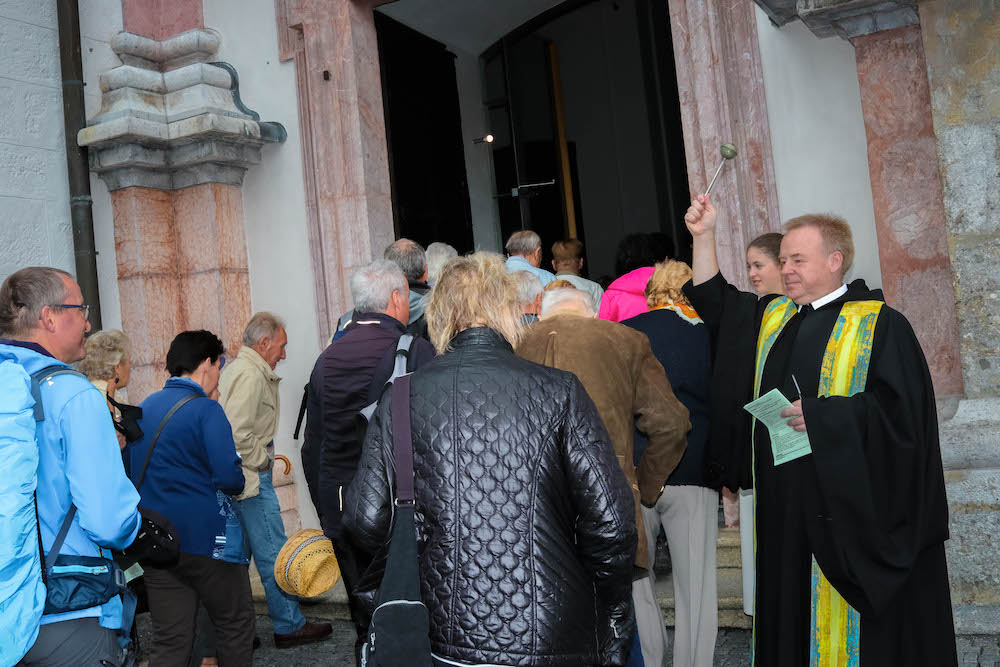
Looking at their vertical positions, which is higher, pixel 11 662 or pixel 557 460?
pixel 557 460

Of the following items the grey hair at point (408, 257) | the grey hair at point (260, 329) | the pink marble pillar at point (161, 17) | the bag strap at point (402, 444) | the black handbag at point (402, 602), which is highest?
the pink marble pillar at point (161, 17)

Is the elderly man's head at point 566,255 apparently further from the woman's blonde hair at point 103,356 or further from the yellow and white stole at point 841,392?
the yellow and white stole at point 841,392

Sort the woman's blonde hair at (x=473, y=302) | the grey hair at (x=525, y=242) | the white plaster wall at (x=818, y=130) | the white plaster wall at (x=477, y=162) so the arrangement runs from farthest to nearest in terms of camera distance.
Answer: the white plaster wall at (x=477, y=162) → the grey hair at (x=525, y=242) → the white plaster wall at (x=818, y=130) → the woman's blonde hair at (x=473, y=302)

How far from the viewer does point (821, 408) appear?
3.17 metres

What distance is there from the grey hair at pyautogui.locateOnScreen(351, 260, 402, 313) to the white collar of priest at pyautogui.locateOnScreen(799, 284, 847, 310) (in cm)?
151

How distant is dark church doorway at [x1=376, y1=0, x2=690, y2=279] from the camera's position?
796 centimetres

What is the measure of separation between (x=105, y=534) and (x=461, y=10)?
21.9 ft

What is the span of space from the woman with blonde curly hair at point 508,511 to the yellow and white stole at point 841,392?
105 centimetres

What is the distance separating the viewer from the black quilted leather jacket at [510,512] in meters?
2.30

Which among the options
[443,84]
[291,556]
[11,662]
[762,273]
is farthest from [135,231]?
[11,662]

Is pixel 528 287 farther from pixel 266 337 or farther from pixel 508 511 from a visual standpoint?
pixel 266 337

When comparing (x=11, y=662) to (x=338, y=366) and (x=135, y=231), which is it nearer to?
(x=338, y=366)

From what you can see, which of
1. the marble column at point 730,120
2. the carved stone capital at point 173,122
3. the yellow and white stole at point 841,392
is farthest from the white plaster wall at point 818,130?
the carved stone capital at point 173,122

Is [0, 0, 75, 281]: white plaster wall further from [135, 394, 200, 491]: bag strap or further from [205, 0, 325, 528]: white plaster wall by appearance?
[135, 394, 200, 491]: bag strap
